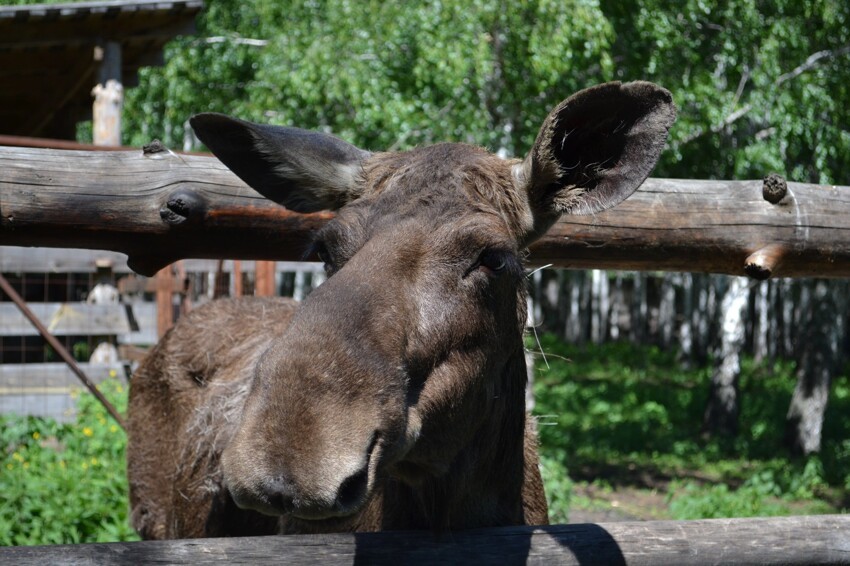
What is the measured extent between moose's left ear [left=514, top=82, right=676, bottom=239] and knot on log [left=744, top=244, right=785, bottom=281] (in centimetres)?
76

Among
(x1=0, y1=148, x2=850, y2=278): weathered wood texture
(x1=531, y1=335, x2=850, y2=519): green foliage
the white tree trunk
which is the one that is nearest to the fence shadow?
(x1=0, y1=148, x2=850, y2=278): weathered wood texture

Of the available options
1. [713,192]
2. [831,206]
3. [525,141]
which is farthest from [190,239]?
[525,141]

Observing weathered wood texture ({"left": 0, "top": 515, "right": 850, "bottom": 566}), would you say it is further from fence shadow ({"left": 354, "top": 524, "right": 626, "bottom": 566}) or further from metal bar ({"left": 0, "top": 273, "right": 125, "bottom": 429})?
metal bar ({"left": 0, "top": 273, "right": 125, "bottom": 429})

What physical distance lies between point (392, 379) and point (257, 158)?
1.18 meters

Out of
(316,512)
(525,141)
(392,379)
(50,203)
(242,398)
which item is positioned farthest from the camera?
(525,141)

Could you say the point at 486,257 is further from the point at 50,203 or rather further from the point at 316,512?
the point at 50,203

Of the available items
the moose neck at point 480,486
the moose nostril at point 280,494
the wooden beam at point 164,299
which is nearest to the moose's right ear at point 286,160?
the moose neck at point 480,486

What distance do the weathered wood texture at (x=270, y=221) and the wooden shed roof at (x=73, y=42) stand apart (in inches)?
307

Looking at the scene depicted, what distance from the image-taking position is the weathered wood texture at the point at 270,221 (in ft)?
9.21

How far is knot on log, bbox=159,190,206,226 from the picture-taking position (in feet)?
9.67

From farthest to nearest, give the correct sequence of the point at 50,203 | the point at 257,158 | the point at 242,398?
the point at 242,398 < the point at 257,158 < the point at 50,203

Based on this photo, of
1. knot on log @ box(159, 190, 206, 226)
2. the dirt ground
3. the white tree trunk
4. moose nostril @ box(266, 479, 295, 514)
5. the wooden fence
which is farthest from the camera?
the white tree trunk

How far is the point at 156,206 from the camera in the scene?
9.65ft

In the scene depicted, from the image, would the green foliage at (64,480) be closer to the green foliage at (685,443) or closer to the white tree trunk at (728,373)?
the green foliage at (685,443)
